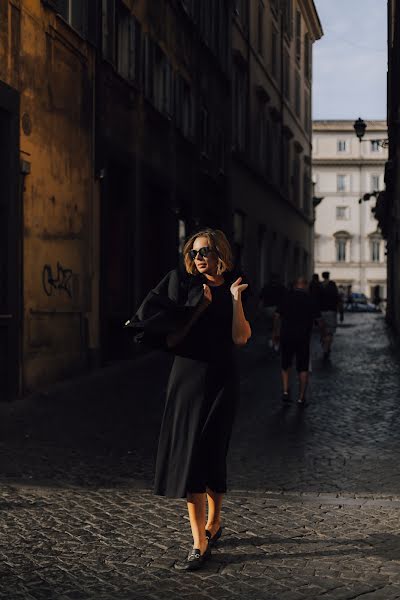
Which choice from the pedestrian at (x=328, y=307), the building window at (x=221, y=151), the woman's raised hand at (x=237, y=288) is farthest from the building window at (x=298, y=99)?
the woman's raised hand at (x=237, y=288)

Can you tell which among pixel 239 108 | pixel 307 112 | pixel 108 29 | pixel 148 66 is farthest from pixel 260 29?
pixel 108 29

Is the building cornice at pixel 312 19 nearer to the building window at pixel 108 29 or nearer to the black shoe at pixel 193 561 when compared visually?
the building window at pixel 108 29

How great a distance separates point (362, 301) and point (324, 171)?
78.2 ft

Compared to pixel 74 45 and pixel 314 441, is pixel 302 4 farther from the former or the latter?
pixel 314 441

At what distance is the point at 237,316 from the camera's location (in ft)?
16.4

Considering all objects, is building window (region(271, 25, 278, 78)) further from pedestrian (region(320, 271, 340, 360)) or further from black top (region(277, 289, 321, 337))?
black top (region(277, 289, 321, 337))

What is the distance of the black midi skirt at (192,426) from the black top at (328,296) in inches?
556

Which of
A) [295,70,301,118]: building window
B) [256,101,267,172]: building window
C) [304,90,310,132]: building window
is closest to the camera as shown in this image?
[256,101,267,172]: building window

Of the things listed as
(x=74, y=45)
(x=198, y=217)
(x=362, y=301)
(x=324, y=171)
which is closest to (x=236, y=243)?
(x=198, y=217)

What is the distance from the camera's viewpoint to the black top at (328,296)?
1898cm

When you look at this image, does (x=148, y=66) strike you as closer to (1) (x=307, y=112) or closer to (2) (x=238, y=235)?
(2) (x=238, y=235)

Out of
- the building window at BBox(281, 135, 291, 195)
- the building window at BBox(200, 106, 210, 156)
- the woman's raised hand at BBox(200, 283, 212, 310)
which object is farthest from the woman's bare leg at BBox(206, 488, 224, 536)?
the building window at BBox(281, 135, 291, 195)

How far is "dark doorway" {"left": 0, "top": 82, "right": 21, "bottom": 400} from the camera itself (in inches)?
473

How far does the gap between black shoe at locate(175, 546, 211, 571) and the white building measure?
8919 centimetres
